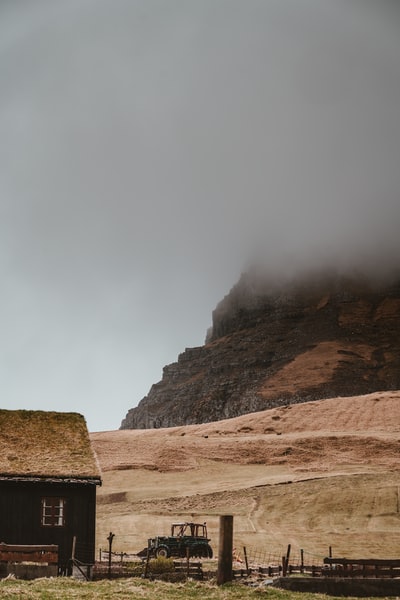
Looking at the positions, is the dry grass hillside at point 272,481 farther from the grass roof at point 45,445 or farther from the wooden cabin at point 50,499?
the wooden cabin at point 50,499

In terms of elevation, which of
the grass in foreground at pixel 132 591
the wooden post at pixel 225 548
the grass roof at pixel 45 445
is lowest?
the grass in foreground at pixel 132 591

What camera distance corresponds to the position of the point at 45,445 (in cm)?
3609

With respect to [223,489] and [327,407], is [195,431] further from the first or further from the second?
[223,489]

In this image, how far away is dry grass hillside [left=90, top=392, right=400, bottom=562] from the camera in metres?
50.2

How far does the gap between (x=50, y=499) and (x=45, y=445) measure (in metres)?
2.90

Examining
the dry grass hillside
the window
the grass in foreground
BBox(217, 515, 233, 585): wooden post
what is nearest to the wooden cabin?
the window

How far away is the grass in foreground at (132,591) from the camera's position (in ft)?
63.5

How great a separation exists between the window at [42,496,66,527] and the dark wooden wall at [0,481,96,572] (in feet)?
0.55

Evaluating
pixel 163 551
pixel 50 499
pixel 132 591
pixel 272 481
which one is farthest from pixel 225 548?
pixel 272 481

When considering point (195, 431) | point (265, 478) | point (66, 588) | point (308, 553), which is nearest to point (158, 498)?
point (265, 478)

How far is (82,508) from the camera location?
34.2 m

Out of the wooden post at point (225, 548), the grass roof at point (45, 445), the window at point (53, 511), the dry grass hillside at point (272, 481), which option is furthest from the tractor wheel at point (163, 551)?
the wooden post at point (225, 548)

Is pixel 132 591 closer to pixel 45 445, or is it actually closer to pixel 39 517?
pixel 39 517

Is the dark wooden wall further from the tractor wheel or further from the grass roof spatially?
the tractor wheel
